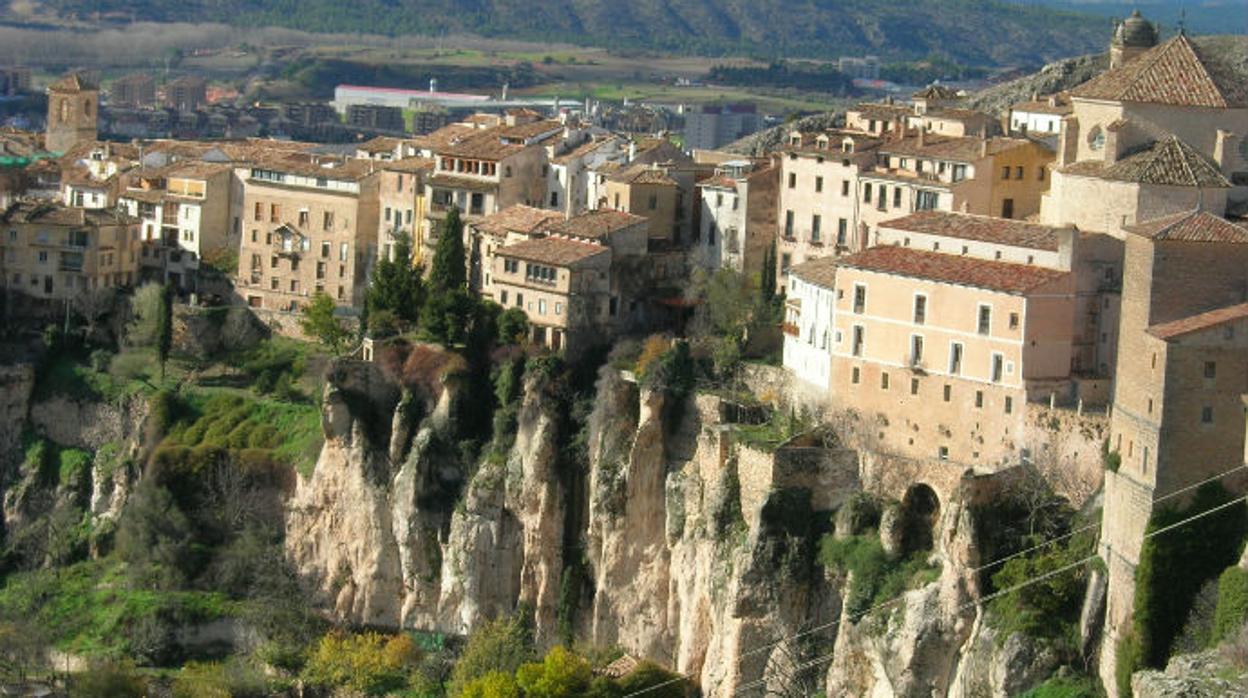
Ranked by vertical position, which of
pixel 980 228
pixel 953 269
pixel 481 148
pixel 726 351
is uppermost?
pixel 980 228

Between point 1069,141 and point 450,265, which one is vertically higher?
point 1069,141

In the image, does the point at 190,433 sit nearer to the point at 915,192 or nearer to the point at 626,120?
the point at 915,192

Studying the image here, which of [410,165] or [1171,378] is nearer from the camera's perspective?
[1171,378]

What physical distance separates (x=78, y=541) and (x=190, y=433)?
13.1 ft

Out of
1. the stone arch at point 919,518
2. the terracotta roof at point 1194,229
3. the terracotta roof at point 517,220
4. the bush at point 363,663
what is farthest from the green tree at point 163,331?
the terracotta roof at point 1194,229

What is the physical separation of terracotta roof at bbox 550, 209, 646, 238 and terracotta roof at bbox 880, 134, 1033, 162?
255 inches

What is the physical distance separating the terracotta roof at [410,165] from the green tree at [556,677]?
65.3 feet

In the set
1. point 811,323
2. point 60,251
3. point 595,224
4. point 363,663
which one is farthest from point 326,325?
point 811,323

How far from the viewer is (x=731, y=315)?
220 feet

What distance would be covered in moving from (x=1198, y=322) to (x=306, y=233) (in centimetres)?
3352

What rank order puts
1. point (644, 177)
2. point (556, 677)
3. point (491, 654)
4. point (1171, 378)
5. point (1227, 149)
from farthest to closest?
point (644, 177) < point (491, 654) < point (1227, 149) < point (556, 677) < point (1171, 378)

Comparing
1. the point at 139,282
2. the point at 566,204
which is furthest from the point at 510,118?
the point at 139,282

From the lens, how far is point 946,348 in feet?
192

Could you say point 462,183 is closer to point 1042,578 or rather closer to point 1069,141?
point 1069,141
